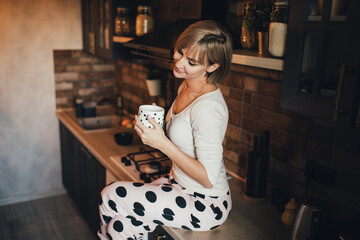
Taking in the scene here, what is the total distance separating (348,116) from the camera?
96cm

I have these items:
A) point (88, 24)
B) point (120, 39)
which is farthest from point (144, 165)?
point (88, 24)

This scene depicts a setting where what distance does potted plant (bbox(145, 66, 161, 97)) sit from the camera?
2764mm

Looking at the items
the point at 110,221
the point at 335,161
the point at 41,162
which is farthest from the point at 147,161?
the point at 41,162

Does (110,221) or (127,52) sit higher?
(127,52)

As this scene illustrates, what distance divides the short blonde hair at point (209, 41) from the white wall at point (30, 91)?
232 cm

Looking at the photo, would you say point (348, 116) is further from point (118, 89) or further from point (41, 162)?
point (41, 162)

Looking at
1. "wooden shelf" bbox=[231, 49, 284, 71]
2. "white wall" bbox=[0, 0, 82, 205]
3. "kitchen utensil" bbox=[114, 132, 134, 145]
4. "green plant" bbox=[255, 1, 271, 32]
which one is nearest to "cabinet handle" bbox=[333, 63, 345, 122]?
"wooden shelf" bbox=[231, 49, 284, 71]

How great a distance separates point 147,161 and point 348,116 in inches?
59.4

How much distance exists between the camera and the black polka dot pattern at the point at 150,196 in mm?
1487

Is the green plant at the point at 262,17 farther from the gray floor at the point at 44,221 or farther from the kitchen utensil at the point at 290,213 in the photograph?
the gray floor at the point at 44,221

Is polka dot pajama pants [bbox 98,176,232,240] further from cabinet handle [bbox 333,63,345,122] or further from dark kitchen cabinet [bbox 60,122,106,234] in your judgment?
dark kitchen cabinet [bbox 60,122,106,234]

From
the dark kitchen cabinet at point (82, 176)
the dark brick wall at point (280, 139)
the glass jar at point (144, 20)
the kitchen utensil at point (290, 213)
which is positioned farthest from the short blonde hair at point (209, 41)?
the dark kitchen cabinet at point (82, 176)

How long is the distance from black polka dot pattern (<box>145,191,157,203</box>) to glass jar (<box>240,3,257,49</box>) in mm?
773

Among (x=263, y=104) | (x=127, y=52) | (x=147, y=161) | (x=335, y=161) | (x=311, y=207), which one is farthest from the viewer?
(x=127, y=52)
